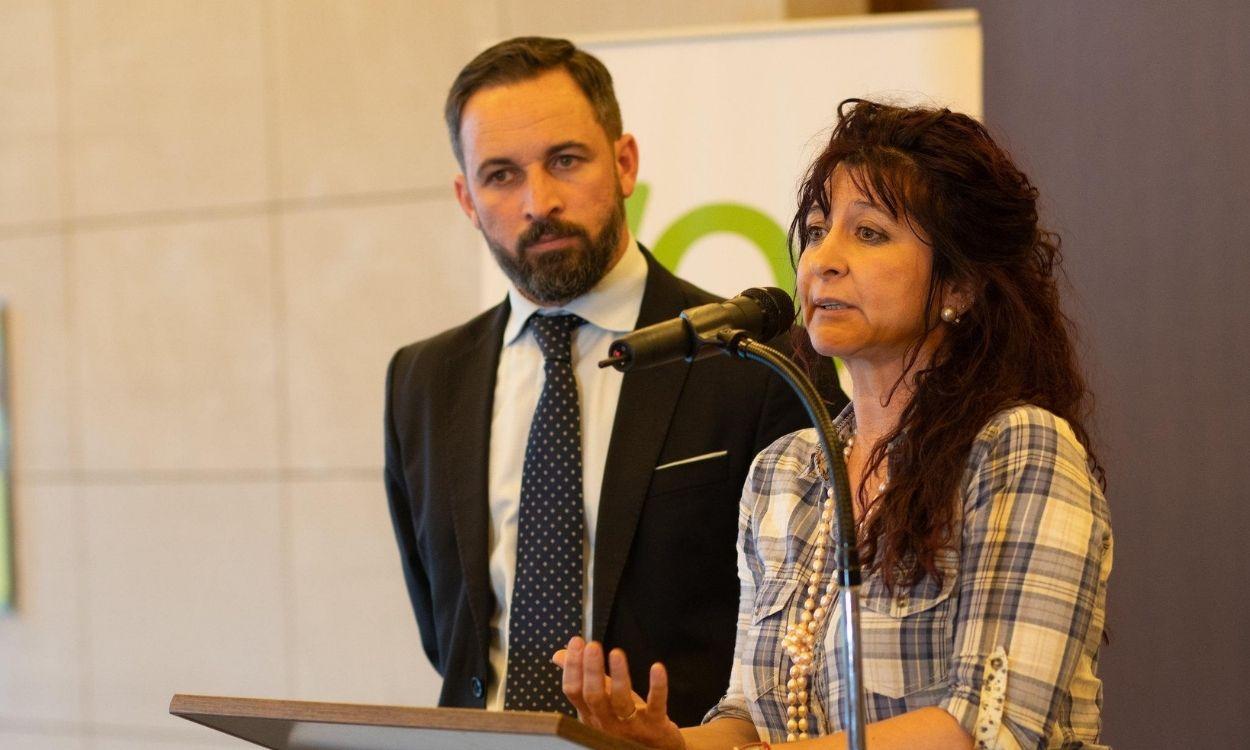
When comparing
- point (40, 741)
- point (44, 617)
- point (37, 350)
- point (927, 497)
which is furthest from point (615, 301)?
point (40, 741)

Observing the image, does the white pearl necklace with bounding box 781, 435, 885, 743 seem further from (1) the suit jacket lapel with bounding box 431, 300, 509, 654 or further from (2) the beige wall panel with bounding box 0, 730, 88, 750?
(2) the beige wall panel with bounding box 0, 730, 88, 750

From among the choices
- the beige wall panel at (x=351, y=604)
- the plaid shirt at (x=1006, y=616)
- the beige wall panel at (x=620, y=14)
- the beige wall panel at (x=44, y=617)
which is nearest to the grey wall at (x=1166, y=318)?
the beige wall panel at (x=620, y=14)

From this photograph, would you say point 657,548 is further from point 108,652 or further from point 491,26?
point 108,652

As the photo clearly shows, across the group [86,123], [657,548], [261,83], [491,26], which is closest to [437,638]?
[657,548]

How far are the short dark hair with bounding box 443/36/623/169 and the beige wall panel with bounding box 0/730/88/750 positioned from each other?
3.26 metres

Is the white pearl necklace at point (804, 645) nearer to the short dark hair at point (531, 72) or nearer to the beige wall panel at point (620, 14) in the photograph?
the short dark hair at point (531, 72)

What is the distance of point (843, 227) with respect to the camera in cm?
169

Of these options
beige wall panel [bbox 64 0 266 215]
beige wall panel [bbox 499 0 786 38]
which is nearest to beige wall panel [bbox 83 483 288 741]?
beige wall panel [bbox 64 0 266 215]

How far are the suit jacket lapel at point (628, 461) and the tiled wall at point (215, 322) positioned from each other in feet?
6.14

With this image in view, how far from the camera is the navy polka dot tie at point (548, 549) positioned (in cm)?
232

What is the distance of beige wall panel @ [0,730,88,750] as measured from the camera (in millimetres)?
4891

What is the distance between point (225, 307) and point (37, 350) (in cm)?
82

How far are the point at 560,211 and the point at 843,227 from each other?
87cm

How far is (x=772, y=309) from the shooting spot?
1.48 m
